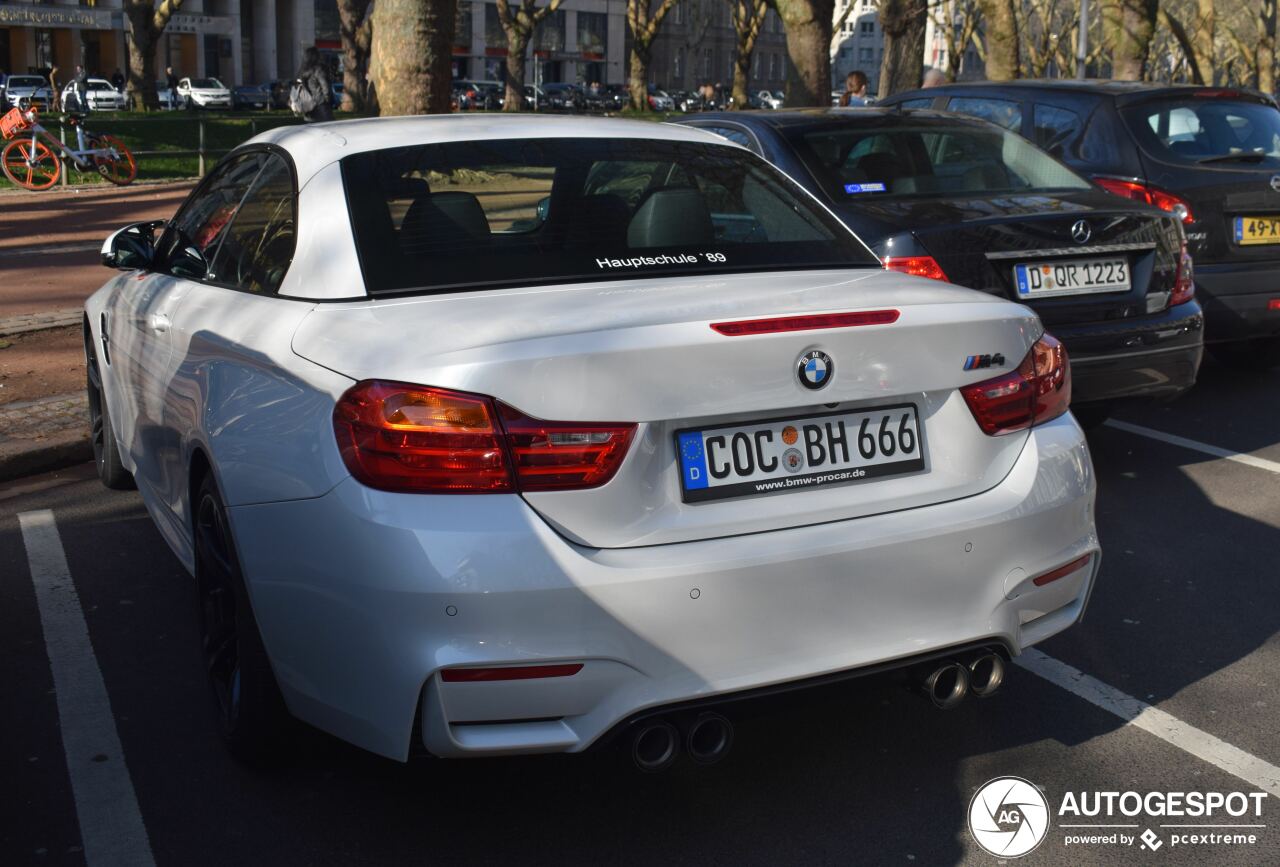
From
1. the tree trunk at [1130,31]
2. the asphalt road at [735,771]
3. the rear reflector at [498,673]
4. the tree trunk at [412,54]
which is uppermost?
the tree trunk at [1130,31]

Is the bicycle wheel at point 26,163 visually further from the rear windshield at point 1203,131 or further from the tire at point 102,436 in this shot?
the rear windshield at point 1203,131

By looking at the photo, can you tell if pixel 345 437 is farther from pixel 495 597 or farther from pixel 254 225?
pixel 254 225

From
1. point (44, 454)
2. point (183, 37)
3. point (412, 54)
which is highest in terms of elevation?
point (183, 37)

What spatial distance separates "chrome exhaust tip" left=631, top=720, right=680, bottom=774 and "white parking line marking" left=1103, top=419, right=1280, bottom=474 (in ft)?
15.7

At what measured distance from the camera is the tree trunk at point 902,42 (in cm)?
2167

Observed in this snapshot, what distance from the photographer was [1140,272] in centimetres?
634

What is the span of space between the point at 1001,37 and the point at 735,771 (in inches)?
870

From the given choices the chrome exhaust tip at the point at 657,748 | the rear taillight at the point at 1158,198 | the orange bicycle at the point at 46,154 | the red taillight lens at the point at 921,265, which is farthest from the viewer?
the orange bicycle at the point at 46,154

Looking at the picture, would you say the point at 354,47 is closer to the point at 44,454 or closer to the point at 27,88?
the point at 27,88

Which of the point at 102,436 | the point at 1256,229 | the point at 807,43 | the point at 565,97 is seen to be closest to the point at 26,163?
the point at 807,43

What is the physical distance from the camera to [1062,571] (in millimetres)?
3535

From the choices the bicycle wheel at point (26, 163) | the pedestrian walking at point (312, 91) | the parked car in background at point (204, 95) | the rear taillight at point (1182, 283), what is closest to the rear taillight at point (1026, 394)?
the rear taillight at point (1182, 283)

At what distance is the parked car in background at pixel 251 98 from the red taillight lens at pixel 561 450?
2630 inches

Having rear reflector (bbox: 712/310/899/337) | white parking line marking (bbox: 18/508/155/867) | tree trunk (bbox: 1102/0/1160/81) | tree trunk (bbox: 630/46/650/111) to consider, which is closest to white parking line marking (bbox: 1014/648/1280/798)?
rear reflector (bbox: 712/310/899/337)
